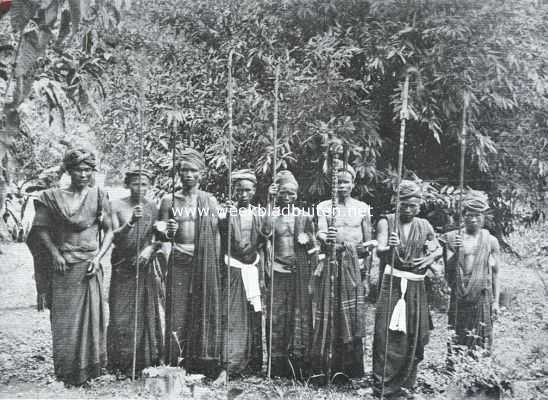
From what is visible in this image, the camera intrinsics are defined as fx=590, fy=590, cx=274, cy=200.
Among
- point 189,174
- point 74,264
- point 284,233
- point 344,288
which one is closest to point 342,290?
point 344,288

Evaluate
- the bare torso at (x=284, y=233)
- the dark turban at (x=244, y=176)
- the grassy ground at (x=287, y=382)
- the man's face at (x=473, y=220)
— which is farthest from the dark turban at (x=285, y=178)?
the grassy ground at (x=287, y=382)

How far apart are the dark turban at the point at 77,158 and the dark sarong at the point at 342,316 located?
2.29 meters

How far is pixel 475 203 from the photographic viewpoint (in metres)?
5.32

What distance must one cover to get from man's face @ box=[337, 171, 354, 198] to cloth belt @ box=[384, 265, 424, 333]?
0.78 meters

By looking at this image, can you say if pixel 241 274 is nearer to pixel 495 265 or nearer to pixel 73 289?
pixel 73 289

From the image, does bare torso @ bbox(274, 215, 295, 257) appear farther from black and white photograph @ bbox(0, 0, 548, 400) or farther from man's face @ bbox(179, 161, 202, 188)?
man's face @ bbox(179, 161, 202, 188)

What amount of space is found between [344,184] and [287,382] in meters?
1.88

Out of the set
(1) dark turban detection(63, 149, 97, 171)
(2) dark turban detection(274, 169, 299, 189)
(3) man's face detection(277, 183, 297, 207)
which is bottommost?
(3) man's face detection(277, 183, 297, 207)

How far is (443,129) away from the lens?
5.72m

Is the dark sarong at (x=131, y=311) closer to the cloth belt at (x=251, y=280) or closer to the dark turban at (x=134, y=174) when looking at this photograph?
the dark turban at (x=134, y=174)

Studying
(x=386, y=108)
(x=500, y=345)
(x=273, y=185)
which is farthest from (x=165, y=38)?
(x=500, y=345)

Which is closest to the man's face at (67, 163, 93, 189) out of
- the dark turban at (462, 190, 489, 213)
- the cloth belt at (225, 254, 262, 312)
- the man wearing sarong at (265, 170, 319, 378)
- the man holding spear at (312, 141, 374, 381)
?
the cloth belt at (225, 254, 262, 312)

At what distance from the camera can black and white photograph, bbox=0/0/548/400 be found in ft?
17.0

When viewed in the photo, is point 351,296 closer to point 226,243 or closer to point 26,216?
point 226,243
